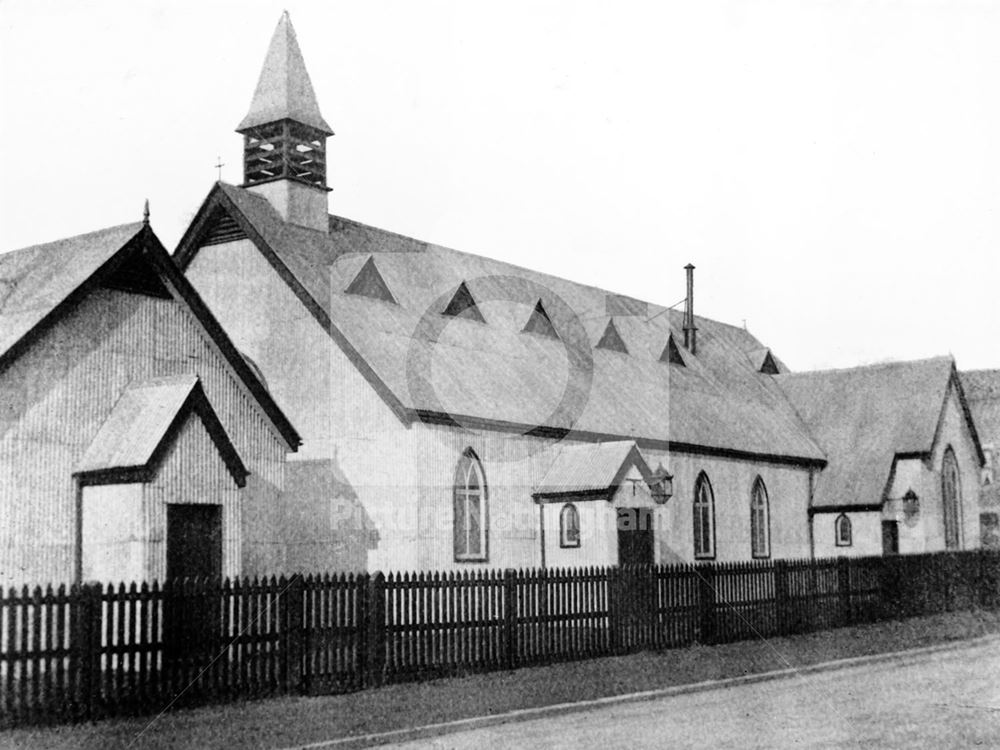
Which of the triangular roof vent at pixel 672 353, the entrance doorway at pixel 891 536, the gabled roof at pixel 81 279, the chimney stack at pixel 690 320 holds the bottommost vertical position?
the entrance doorway at pixel 891 536

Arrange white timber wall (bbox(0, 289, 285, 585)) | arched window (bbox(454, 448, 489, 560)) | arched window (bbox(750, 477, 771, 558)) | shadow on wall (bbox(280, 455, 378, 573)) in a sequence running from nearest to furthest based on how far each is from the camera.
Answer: white timber wall (bbox(0, 289, 285, 585)) → shadow on wall (bbox(280, 455, 378, 573)) → arched window (bbox(454, 448, 489, 560)) → arched window (bbox(750, 477, 771, 558))

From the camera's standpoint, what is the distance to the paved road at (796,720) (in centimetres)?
1187

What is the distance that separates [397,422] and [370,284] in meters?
4.59

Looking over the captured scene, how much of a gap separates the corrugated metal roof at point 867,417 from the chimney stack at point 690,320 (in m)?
5.41

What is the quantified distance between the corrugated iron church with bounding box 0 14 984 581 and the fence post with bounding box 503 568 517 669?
16.5 feet

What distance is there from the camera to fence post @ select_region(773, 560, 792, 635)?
24.4 m

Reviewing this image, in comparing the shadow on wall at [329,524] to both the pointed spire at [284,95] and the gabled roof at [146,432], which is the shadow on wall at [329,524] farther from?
the pointed spire at [284,95]

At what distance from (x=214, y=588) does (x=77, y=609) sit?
6.14ft

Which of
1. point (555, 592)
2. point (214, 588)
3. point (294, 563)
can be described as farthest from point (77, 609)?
point (294, 563)

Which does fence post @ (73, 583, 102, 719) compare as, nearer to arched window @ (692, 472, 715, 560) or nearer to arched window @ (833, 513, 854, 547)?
arched window @ (692, 472, 715, 560)

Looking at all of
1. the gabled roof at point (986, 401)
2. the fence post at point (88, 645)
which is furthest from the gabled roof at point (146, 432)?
the gabled roof at point (986, 401)

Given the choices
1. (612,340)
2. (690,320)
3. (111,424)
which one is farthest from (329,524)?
(690,320)

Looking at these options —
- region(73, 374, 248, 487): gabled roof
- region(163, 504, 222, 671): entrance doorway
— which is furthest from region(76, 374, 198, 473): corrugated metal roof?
region(163, 504, 222, 671): entrance doorway

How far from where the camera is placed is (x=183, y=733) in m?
12.8
